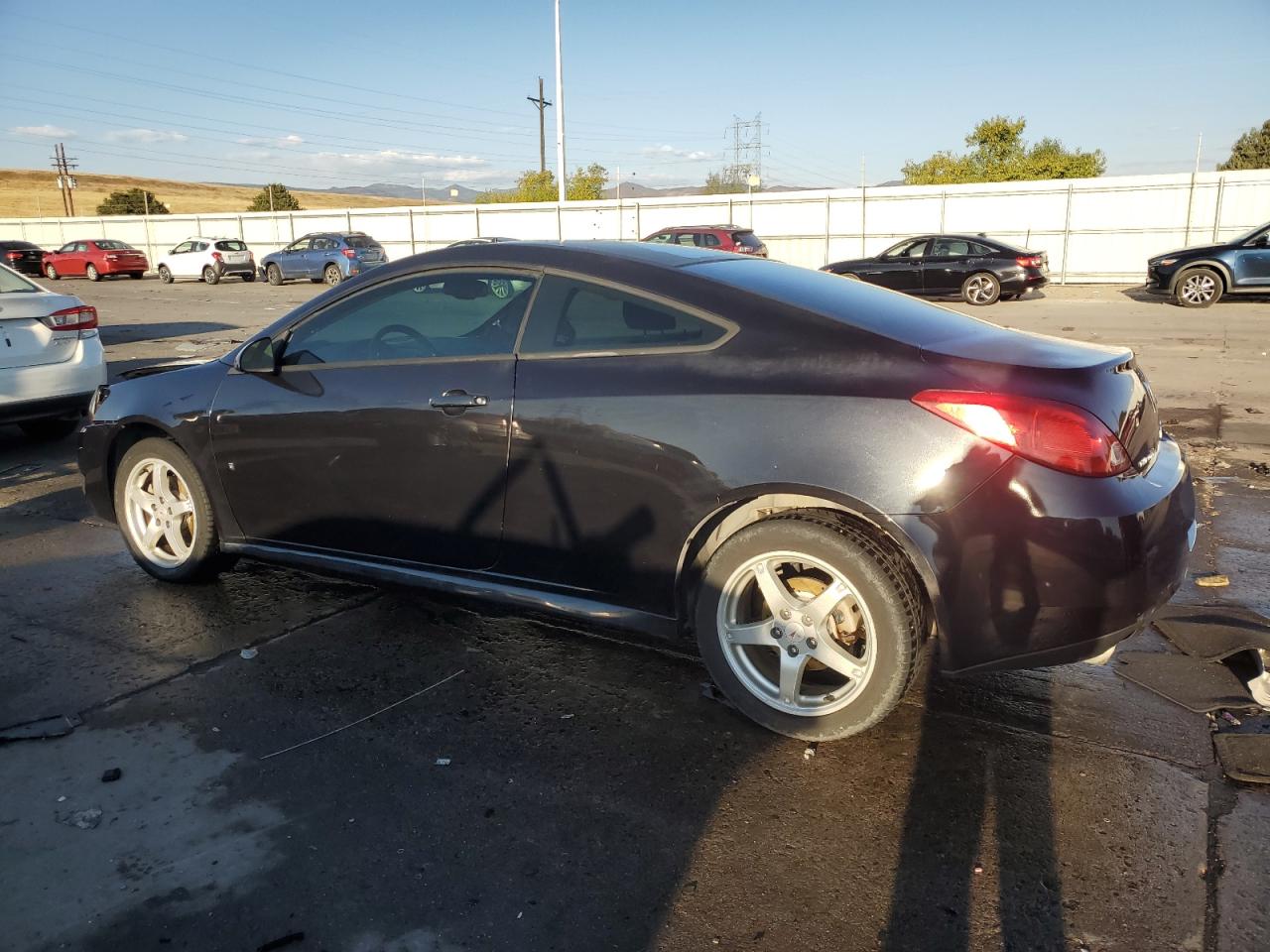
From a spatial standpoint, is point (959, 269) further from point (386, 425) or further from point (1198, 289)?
point (386, 425)

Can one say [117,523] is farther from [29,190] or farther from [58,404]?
[29,190]

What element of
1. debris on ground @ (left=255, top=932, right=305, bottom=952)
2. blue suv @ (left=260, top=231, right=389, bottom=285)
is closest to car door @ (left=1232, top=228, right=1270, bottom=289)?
debris on ground @ (left=255, top=932, right=305, bottom=952)

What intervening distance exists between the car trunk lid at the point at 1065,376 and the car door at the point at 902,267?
18.3 m

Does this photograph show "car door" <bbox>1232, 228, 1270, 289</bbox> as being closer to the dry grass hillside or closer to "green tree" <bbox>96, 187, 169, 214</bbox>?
"green tree" <bbox>96, 187, 169, 214</bbox>

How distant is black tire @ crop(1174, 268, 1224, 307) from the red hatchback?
35.4 m

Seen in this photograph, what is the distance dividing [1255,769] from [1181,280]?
18581mm

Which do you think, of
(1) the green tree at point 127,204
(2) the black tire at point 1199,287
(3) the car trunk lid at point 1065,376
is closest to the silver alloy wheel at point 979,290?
(2) the black tire at point 1199,287

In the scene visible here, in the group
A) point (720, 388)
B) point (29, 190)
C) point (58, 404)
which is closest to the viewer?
point (720, 388)

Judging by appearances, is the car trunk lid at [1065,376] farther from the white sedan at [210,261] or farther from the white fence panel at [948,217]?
the white sedan at [210,261]

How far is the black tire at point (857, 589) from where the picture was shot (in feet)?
9.64

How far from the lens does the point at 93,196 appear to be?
97.6 m

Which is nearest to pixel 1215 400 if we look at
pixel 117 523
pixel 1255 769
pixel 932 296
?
pixel 1255 769

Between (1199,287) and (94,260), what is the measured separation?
119ft

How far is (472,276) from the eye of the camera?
12.6ft
